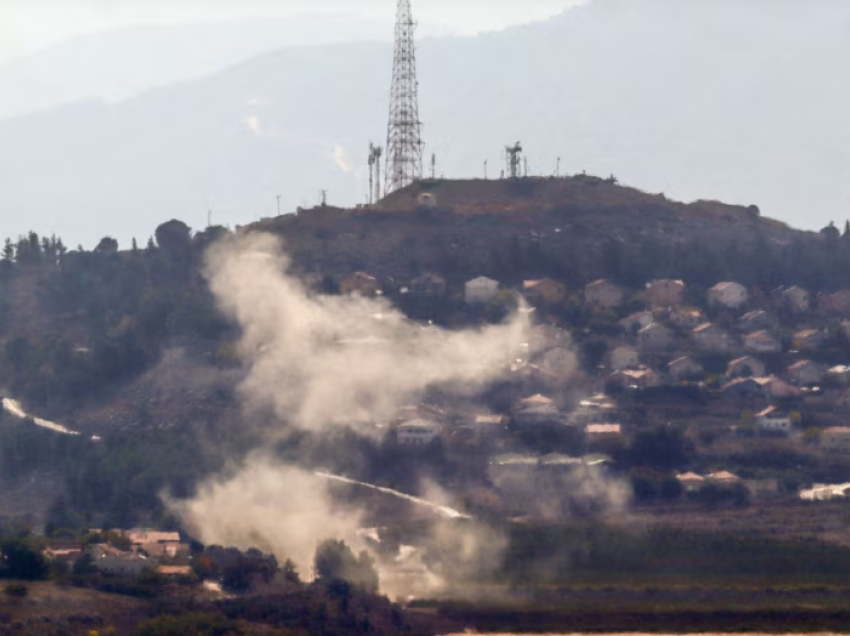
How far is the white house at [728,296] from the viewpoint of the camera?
77.4m

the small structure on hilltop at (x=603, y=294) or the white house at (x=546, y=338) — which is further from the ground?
the small structure on hilltop at (x=603, y=294)

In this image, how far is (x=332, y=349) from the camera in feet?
230

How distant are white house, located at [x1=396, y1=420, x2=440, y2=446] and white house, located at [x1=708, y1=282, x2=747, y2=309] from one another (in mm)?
17480

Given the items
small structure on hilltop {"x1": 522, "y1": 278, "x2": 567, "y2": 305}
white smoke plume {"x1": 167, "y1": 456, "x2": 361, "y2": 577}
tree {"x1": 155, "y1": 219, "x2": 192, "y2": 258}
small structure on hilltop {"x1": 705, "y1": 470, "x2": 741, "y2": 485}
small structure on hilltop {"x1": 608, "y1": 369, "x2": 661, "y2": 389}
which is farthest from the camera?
tree {"x1": 155, "y1": 219, "x2": 192, "y2": 258}

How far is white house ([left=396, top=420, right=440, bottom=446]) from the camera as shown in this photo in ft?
208

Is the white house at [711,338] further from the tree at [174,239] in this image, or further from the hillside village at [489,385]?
the tree at [174,239]

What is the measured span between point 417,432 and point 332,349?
24.6ft

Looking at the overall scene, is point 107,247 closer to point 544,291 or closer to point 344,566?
point 544,291

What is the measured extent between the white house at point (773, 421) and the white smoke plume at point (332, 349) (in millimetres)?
9076

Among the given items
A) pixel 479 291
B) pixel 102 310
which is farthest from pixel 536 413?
pixel 102 310

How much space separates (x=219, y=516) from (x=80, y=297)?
22435mm

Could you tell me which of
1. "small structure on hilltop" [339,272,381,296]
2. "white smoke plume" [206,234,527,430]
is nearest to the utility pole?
"small structure on hilltop" [339,272,381,296]

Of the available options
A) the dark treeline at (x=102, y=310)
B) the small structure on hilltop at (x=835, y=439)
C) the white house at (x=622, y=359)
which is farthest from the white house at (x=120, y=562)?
the white house at (x=622, y=359)

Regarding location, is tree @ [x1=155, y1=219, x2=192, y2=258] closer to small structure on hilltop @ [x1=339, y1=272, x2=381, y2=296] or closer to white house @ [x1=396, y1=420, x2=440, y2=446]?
small structure on hilltop @ [x1=339, y1=272, x2=381, y2=296]
